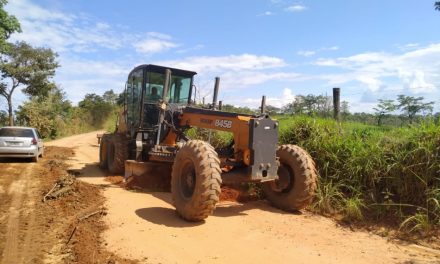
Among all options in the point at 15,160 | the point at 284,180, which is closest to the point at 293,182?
the point at 284,180

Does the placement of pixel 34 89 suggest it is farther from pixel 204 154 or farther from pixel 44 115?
pixel 204 154

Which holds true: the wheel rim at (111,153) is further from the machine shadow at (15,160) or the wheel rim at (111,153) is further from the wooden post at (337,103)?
the wooden post at (337,103)

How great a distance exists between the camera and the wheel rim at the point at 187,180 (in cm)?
688

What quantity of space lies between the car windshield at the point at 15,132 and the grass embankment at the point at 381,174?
35.7 ft

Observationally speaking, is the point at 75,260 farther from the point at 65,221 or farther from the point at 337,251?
the point at 337,251

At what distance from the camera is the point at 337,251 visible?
211 inches

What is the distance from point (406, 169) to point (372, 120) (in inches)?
158

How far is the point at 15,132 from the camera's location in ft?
48.6

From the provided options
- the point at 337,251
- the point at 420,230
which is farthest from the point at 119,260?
the point at 420,230

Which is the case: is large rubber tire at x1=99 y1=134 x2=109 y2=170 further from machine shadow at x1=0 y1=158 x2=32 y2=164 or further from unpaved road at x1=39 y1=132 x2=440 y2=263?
unpaved road at x1=39 y1=132 x2=440 y2=263

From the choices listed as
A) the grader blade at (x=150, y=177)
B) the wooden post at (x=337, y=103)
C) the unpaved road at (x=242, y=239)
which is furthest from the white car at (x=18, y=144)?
the wooden post at (x=337, y=103)

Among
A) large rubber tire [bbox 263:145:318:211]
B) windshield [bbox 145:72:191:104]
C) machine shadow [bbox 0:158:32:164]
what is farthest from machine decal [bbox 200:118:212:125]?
machine shadow [bbox 0:158:32:164]

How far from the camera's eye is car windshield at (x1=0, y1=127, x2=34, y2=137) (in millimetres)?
14628

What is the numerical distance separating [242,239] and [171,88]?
581 centimetres
